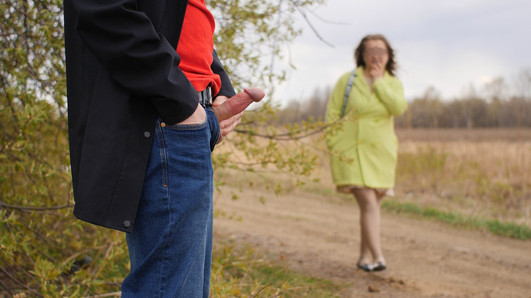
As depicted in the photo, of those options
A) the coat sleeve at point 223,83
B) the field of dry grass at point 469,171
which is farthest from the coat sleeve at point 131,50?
the field of dry grass at point 469,171

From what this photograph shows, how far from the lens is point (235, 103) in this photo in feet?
5.49

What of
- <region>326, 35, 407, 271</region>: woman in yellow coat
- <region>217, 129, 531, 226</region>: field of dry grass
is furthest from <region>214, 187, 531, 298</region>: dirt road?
<region>217, 129, 531, 226</region>: field of dry grass

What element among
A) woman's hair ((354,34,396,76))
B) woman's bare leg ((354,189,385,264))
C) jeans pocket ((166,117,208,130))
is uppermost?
woman's hair ((354,34,396,76))

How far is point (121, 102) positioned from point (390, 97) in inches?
132

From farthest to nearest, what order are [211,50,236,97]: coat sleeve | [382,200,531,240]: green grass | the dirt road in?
1. [382,200,531,240]: green grass
2. the dirt road
3. [211,50,236,97]: coat sleeve

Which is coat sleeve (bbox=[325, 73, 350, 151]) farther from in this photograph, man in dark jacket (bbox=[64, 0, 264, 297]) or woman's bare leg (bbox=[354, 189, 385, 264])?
man in dark jacket (bbox=[64, 0, 264, 297])

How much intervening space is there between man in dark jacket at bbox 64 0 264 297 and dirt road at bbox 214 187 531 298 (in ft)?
6.01

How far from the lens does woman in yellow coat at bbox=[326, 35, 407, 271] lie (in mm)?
4438

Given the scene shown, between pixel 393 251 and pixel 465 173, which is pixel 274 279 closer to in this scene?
pixel 393 251

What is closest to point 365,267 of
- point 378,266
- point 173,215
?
point 378,266

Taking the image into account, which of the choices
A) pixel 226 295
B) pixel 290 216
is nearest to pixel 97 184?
pixel 226 295

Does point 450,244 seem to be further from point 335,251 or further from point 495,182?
point 495,182

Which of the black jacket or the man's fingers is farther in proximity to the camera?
the man's fingers

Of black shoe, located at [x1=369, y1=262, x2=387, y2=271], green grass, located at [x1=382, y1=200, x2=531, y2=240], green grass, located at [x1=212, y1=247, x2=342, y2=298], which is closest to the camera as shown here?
green grass, located at [x1=212, y1=247, x2=342, y2=298]
